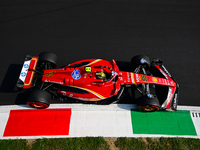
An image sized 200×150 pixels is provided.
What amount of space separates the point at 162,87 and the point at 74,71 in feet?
14.3

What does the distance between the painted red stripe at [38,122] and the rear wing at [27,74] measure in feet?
4.17

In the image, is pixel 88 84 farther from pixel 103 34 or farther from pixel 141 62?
pixel 103 34

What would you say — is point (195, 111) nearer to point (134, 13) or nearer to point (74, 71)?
point (74, 71)

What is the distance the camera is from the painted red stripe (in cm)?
678

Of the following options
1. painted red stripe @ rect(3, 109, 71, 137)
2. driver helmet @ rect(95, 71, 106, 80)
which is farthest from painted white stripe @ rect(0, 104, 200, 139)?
driver helmet @ rect(95, 71, 106, 80)

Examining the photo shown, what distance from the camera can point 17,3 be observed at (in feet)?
36.9

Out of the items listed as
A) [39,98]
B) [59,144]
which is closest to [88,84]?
[39,98]

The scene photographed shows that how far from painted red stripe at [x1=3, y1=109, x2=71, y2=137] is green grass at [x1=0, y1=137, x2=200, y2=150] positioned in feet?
1.07

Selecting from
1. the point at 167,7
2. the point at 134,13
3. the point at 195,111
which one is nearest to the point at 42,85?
the point at 195,111

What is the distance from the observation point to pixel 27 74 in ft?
23.2

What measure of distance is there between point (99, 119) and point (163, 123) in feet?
9.13

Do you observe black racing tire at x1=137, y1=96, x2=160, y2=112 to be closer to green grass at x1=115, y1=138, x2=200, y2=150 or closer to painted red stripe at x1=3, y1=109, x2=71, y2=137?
green grass at x1=115, y1=138, x2=200, y2=150

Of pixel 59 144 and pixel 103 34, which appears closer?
pixel 59 144

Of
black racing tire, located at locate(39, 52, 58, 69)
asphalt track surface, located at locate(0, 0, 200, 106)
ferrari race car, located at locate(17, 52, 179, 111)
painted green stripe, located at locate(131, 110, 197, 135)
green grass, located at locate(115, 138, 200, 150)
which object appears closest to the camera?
green grass, located at locate(115, 138, 200, 150)
